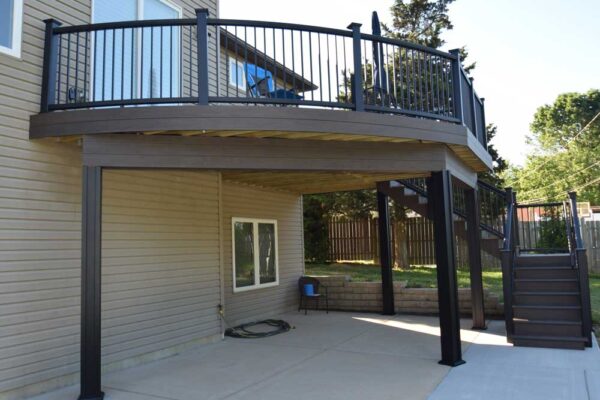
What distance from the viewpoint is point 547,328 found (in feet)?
19.4

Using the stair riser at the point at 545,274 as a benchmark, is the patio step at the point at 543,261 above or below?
above

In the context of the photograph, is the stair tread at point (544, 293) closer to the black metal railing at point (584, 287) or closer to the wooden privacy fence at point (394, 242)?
the black metal railing at point (584, 287)

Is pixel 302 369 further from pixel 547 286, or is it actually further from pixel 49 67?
pixel 49 67

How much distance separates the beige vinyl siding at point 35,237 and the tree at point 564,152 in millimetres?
28886

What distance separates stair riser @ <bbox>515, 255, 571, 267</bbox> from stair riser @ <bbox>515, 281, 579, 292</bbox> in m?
0.55

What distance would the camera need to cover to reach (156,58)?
5.93 meters

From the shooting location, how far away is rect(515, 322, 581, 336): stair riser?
18.9 ft

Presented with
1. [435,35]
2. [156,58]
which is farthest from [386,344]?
[435,35]

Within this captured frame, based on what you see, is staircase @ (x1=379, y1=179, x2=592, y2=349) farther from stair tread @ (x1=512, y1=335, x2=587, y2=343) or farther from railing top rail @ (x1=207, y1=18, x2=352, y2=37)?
railing top rail @ (x1=207, y1=18, x2=352, y2=37)

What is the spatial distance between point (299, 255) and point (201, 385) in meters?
5.52

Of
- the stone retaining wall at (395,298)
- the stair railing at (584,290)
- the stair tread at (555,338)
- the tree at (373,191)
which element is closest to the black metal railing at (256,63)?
the stair railing at (584,290)

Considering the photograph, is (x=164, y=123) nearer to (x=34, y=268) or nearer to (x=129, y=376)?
(x=34, y=268)

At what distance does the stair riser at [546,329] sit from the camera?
18.9ft

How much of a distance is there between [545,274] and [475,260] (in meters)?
0.95
